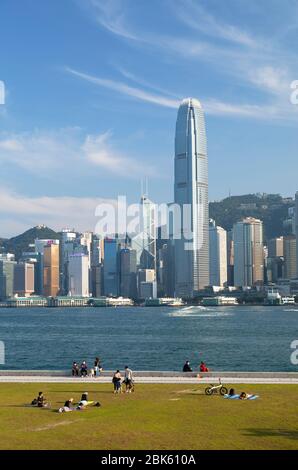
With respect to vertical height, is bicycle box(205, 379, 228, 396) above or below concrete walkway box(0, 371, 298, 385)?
above

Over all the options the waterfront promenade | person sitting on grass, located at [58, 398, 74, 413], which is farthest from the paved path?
person sitting on grass, located at [58, 398, 74, 413]

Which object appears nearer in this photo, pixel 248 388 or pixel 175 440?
pixel 175 440

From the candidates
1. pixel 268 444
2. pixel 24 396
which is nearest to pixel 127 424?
pixel 268 444

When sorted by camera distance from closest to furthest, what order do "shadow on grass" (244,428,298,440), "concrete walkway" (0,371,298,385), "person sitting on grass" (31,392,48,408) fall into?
"shadow on grass" (244,428,298,440), "person sitting on grass" (31,392,48,408), "concrete walkway" (0,371,298,385)

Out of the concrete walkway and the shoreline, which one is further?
the shoreline

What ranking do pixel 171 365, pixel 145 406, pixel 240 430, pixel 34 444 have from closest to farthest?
pixel 34 444
pixel 240 430
pixel 145 406
pixel 171 365

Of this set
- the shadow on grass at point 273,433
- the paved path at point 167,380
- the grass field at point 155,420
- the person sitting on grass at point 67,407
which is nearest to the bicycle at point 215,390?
the grass field at point 155,420

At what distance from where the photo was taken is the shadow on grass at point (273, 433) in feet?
65.8

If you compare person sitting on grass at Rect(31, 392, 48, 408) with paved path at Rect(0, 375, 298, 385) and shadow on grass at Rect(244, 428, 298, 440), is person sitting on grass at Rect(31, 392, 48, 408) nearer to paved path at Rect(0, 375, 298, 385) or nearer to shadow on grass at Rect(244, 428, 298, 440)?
paved path at Rect(0, 375, 298, 385)

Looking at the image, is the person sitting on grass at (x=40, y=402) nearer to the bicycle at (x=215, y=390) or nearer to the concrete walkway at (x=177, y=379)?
the bicycle at (x=215, y=390)

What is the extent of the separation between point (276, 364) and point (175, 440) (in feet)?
142

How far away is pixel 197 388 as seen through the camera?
2989 cm

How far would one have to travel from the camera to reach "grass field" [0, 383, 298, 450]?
1908 cm
